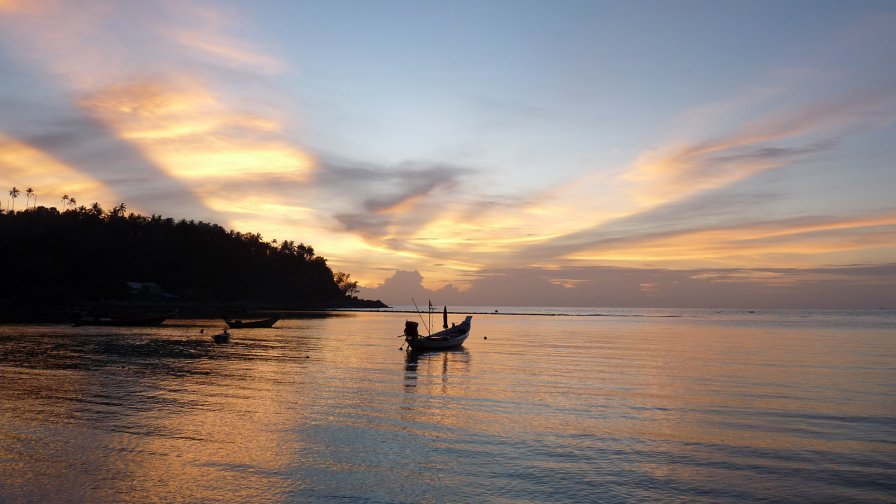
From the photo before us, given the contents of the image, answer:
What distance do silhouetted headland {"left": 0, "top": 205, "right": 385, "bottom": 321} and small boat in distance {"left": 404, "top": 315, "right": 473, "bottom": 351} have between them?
7219 cm

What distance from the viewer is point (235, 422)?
67.3 feet

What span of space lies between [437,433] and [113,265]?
154m

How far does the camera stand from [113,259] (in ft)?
493

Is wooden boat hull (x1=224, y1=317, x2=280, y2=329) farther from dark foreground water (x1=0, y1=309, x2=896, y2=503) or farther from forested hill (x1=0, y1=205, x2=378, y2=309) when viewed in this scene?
forested hill (x1=0, y1=205, x2=378, y2=309)

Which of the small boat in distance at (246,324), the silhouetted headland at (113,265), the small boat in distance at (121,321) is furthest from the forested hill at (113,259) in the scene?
the small boat in distance at (246,324)

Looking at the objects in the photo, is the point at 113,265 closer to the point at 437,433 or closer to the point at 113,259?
the point at 113,259

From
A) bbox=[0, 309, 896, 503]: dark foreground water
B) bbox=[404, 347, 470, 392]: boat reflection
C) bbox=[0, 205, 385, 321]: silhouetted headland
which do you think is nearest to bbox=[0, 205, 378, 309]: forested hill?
bbox=[0, 205, 385, 321]: silhouetted headland

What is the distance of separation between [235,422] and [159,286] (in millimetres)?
161547

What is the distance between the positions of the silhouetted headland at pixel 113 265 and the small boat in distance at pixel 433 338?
7219 centimetres

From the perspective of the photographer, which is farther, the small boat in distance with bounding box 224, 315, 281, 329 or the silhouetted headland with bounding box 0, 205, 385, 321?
the silhouetted headland with bounding box 0, 205, 385, 321

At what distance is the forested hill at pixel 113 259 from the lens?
122438 mm

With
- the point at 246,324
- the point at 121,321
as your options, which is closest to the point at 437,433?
the point at 246,324

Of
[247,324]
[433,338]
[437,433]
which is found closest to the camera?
[437,433]

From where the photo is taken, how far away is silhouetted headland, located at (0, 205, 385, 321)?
12131cm
